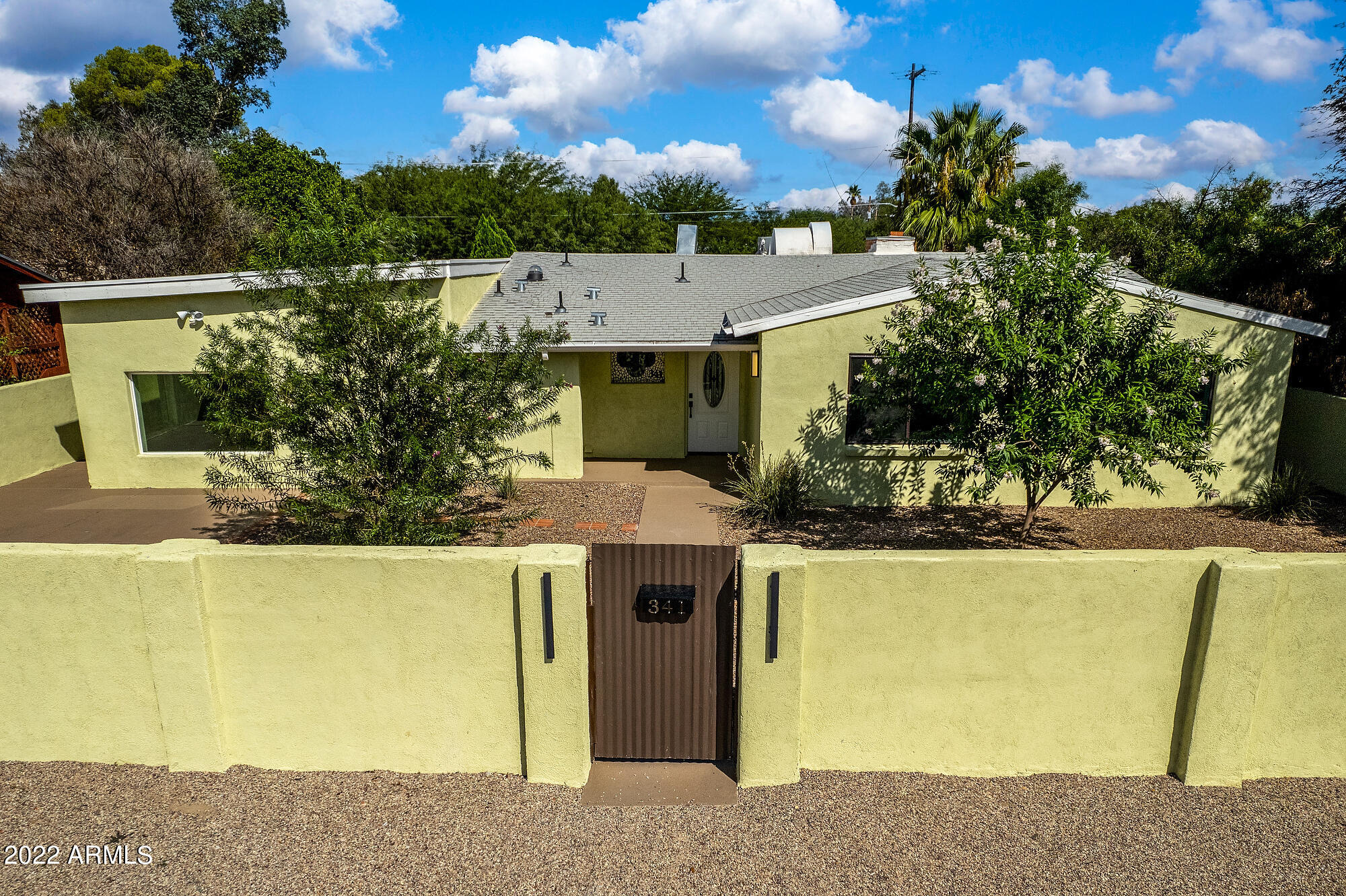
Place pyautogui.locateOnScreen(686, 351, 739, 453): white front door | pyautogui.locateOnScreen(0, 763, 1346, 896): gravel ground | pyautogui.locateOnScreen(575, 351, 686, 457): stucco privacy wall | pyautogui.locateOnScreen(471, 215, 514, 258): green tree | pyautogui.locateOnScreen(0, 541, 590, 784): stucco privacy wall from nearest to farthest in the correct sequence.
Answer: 1. pyautogui.locateOnScreen(0, 763, 1346, 896): gravel ground
2. pyautogui.locateOnScreen(0, 541, 590, 784): stucco privacy wall
3. pyautogui.locateOnScreen(575, 351, 686, 457): stucco privacy wall
4. pyautogui.locateOnScreen(686, 351, 739, 453): white front door
5. pyautogui.locateOnScreen(471, 215, 514, 258): green tree

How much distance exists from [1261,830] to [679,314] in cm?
1217

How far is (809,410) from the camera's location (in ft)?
39.9

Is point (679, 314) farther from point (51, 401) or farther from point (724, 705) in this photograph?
point (51, 401)

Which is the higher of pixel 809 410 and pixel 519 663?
pixel 809 410

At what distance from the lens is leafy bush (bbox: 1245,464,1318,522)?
1162cm

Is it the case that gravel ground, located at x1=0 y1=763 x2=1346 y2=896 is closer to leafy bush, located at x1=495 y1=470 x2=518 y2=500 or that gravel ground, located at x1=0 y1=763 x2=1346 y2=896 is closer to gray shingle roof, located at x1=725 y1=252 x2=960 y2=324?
leafy bush, located at x1=495 y1=470 x2=518 y2=500

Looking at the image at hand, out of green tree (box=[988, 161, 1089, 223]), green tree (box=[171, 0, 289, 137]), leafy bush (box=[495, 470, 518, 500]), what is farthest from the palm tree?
green tree (box=[171, 0, 289, 137])

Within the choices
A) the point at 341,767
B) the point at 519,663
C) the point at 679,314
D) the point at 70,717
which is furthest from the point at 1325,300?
the point at 70,717

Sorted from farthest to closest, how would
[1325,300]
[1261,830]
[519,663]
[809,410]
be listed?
[1325,300]
[809,410]
[519,663]
[1261,830]

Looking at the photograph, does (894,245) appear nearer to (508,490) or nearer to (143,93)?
(508,490)

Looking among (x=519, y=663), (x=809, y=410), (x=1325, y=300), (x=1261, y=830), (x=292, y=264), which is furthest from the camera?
(x=1325, y=300)

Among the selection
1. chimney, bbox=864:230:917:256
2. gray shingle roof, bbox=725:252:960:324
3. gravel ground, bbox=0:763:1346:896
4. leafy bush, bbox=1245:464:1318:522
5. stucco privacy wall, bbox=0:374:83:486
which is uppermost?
chimney, bbox=864:230:917:256

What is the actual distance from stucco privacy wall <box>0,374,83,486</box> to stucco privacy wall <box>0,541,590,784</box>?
11.0 metres

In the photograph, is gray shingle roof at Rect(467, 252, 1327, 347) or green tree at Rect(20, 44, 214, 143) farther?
green tree at Rect(20, 44, 214, 143)
